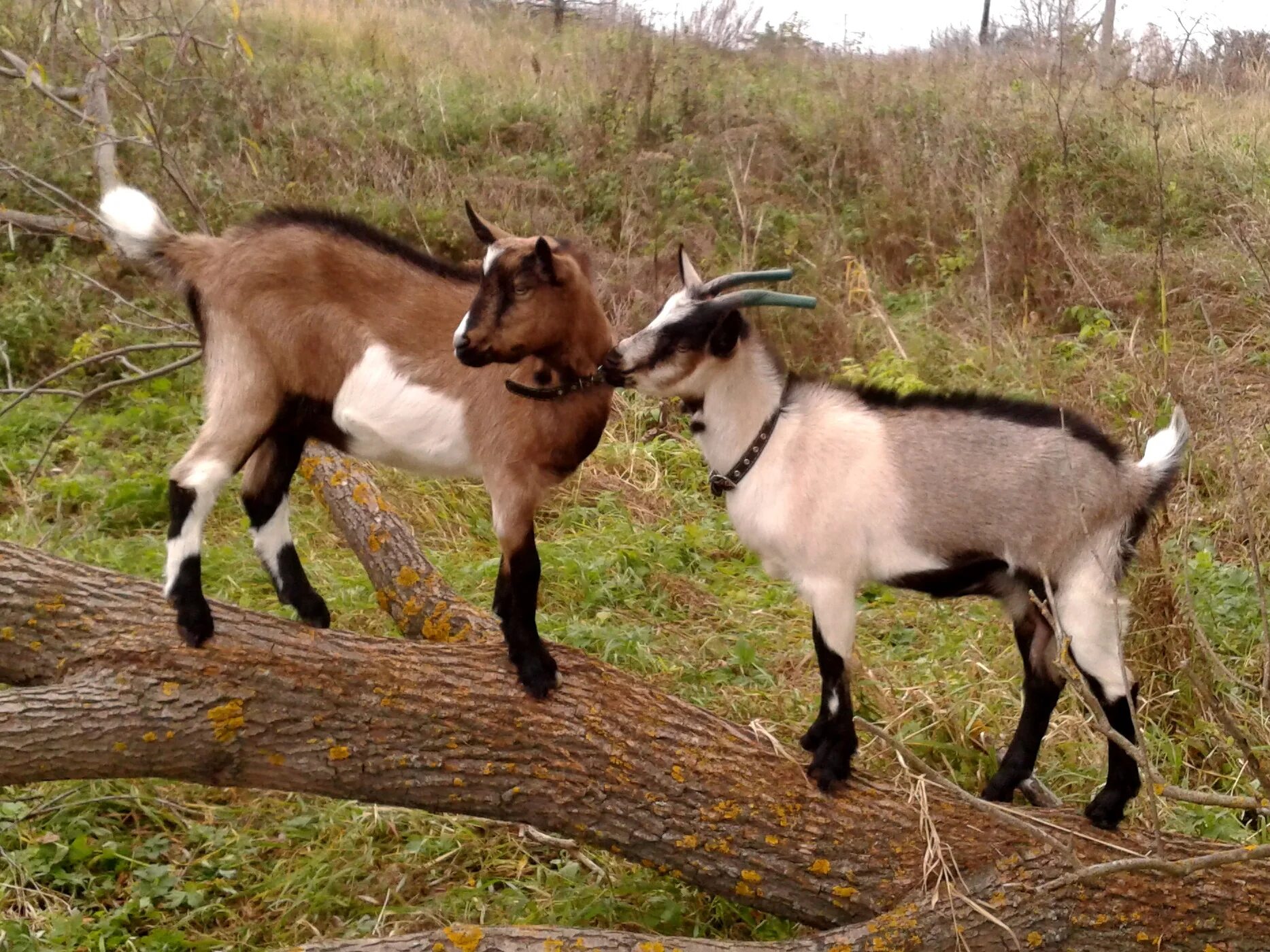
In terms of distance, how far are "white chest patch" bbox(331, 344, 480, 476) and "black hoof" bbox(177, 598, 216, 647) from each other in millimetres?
637

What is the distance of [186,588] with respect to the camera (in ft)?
9.84

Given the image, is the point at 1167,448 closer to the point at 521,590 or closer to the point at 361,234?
the point at 521,590

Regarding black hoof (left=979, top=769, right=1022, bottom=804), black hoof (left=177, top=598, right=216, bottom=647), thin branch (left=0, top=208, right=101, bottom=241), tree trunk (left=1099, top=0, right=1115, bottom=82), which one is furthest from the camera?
tree trunk (left=1099, top=0, right=1115, bottom=82)

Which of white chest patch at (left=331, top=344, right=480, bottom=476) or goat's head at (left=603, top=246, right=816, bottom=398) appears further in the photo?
white chest patch at (left=331, top=344, right=480, bottom=476)

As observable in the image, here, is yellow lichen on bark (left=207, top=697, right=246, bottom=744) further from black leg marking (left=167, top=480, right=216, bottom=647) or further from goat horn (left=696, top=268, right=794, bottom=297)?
goat horn (left=696, top=268, right=794, bottom=297)

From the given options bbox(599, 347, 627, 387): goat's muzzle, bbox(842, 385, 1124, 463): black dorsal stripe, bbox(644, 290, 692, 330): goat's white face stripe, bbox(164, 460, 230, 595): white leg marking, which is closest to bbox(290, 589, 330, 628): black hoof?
bbox(164, 460, 230, 595): white leg marking

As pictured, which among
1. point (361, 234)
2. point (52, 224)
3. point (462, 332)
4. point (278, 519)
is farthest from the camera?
point (52, 224)

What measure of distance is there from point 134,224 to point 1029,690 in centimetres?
286

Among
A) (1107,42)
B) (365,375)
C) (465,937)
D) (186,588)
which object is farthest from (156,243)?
(1107,42)

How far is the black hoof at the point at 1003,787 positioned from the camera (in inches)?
127

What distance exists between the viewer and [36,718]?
9.87 feet

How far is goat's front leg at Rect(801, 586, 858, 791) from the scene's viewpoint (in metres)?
2.83

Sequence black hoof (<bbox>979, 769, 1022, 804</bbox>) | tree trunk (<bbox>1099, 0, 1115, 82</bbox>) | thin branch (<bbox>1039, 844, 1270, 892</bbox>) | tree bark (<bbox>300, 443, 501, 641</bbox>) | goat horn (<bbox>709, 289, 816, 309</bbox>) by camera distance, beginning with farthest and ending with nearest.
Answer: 1. tree trunk (<bbox>1099, 0, 1115, 82</bbox>)
2. tree bark (<bbox>300, 443, 501, 641</bbox>)
3. black hoof (<bbox>979, 769, 1022, 804</bbox>)
4. goat horn (<bbox>709, 289, 816, 309</bbox>)
5. thin branch (<bbox>1039, 844, 1270, 892</bbox>)

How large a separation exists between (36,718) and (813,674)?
9.50 feet
